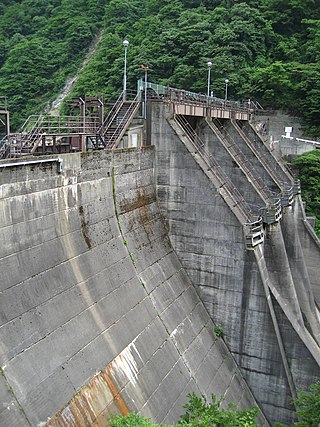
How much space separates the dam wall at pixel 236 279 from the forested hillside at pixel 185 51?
2267 cm

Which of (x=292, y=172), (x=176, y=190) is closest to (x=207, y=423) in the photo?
(x=176, y=190)

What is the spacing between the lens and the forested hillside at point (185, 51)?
39562 millimetres

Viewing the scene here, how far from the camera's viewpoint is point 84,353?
38.8 feet

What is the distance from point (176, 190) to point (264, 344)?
265 inches

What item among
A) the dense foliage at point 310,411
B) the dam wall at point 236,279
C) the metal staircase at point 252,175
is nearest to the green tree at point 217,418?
the dense foliage at point 310,411

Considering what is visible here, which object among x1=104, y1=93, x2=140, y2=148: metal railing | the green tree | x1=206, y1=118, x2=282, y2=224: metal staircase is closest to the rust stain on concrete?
the green tree

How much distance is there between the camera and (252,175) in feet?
82.5

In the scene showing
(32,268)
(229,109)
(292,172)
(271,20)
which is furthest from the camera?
(271,20)

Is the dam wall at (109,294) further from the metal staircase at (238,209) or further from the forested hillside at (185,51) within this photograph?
the forested hillside at (185,51)

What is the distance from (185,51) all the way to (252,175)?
27.0m

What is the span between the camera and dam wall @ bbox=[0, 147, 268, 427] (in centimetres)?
1069

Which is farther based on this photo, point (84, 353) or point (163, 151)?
point (163, 151)

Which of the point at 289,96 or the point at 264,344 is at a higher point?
the point at 289,96

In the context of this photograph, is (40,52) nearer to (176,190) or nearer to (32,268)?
(176,190)
